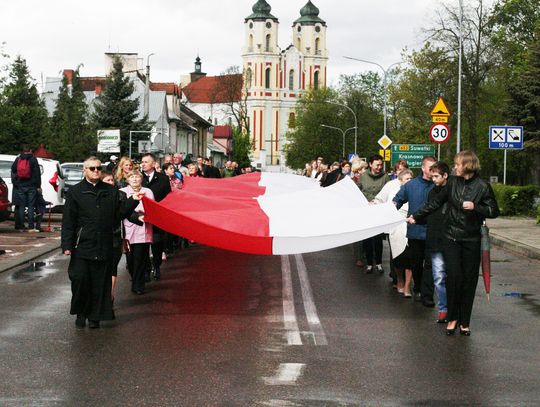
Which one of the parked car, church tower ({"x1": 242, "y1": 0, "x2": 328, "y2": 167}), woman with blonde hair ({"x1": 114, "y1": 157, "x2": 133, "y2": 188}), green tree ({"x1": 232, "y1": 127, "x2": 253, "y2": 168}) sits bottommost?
green tree ({"x1": 232, "y1": 127, "x2": 253, "y2": 168})

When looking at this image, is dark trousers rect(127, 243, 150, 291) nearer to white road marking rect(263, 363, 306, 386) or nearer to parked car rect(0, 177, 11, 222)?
white road marking rect(263, 363, 306, 386)

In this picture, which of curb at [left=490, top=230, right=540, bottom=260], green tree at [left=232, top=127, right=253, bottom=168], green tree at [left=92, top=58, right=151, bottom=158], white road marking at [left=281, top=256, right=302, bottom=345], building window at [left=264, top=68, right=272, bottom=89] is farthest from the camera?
building window at [left=264, top=68, right=272, bottom=89]

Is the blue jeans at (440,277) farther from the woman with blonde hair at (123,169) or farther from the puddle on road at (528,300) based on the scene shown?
the woman with blonde hair at (123,169)

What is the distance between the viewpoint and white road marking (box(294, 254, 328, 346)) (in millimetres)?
10250

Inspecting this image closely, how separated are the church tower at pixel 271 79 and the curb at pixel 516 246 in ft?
522

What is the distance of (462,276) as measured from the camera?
34.8 feet

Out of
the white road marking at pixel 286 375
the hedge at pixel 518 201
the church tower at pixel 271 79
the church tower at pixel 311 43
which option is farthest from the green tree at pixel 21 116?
the church tower at pixel 311 43

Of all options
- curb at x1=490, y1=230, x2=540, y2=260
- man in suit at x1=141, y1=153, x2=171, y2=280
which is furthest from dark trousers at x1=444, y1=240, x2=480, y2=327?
curb at x1=490, y1=230, x2=540, y2=260

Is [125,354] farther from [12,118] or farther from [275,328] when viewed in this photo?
[12,118]

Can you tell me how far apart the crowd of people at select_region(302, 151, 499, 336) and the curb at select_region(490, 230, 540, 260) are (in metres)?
7.12

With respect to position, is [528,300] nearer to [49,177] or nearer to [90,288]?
[90,288]

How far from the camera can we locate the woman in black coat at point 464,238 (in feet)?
34.5

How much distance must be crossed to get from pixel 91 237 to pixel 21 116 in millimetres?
45244

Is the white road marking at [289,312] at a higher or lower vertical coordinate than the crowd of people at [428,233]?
lower
